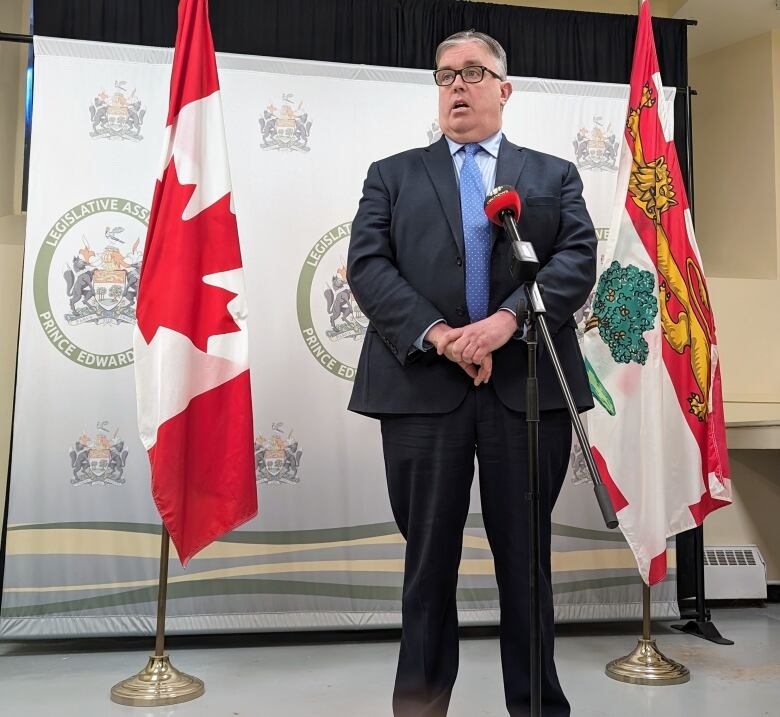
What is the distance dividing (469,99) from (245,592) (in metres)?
2.12

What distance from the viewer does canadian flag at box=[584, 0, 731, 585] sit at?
9.19ft

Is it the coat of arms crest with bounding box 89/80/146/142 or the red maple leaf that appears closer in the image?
the red maple leaf

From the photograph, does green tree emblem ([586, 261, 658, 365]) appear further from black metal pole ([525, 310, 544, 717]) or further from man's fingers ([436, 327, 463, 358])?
black metal pole ([525, 310, 544, 717])

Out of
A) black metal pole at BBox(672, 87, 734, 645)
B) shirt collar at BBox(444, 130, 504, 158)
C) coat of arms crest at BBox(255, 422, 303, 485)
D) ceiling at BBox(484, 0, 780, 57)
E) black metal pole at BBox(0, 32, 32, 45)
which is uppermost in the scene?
ceiling at BBox(484, 0, 780, 57)

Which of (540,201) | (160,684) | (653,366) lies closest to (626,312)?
(653,366)

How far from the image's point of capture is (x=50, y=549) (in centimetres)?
314

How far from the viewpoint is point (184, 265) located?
2.64m

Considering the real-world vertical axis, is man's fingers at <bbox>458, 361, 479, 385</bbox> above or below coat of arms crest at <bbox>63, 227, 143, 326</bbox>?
below

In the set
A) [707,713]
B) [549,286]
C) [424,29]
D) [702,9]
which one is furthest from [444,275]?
[702,9]

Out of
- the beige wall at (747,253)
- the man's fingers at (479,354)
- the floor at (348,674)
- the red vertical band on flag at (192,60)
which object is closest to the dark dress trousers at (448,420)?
the man's fingers at (479,354)

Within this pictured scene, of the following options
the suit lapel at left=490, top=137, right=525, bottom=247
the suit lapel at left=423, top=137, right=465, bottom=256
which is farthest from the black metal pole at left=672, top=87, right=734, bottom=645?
the suit lapel at left=423, top=137, right=465, bottom=256

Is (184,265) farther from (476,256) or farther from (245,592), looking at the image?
(245,592)

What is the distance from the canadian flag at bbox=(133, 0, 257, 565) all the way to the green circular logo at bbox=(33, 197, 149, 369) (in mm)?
662

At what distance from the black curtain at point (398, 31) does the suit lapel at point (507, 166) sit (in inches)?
62.9
